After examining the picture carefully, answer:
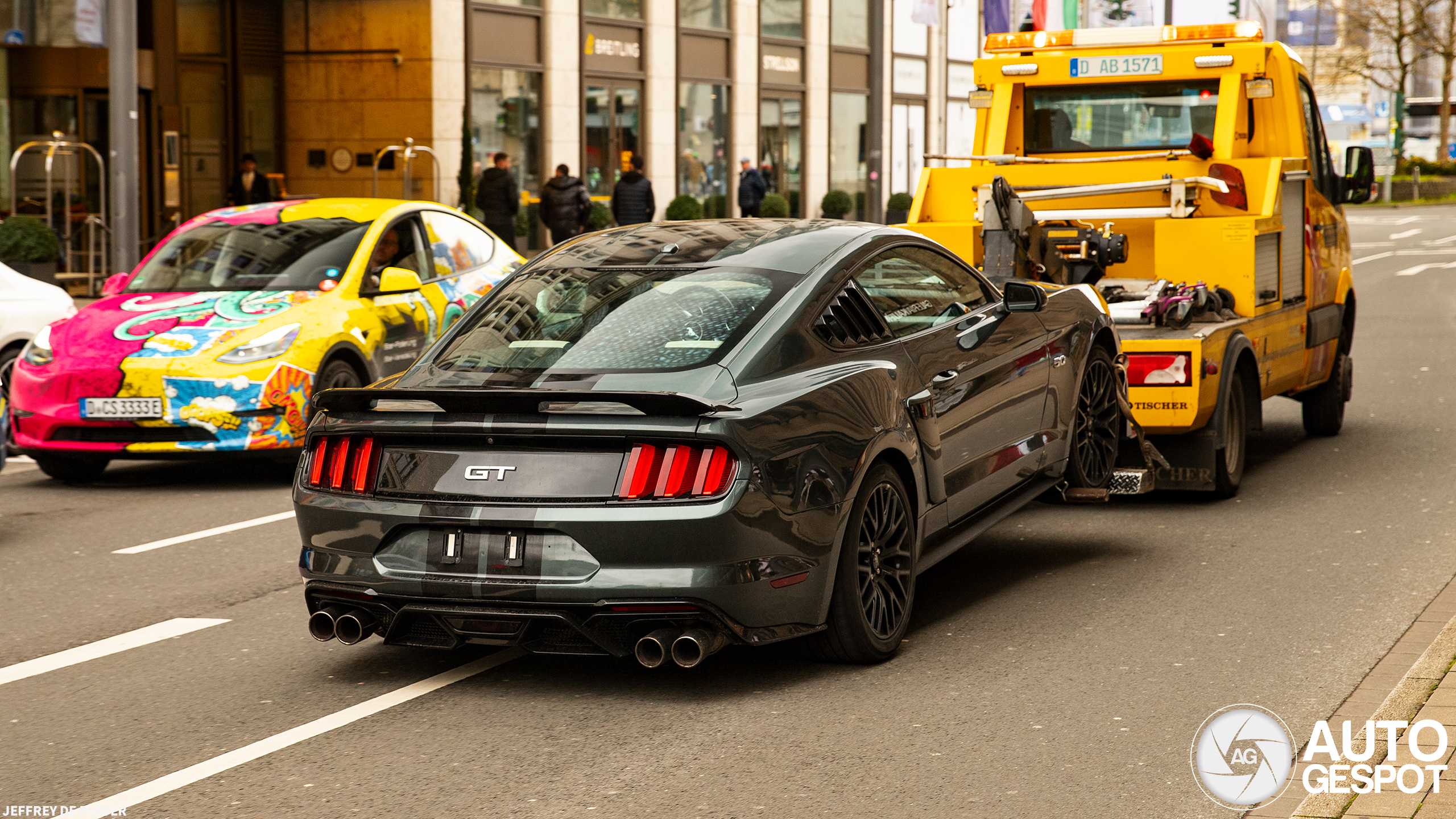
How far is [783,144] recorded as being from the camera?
37062 millimetres

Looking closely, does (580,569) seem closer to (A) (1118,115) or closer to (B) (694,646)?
(B) (694,646)

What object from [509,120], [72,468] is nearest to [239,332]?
[72,468]

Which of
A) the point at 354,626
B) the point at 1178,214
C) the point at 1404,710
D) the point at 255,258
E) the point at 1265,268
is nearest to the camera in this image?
the point at 1404,710

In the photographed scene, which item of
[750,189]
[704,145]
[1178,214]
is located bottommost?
[1178,214]

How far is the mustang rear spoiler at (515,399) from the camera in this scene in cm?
517

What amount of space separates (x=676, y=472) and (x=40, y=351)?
6345 mm

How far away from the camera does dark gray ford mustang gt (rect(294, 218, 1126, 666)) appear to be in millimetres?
5195

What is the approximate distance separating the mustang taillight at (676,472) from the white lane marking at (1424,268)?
93.4ft

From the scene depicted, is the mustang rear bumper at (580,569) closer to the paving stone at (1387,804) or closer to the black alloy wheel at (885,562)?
the black alloy wheel at (885,562)

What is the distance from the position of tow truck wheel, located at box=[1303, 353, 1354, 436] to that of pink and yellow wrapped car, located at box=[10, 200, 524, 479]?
5739 millimetres

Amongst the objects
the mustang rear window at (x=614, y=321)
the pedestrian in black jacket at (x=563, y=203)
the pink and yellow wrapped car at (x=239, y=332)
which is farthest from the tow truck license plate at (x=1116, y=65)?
the pedestrian in black jacket at (x=563, y=203)

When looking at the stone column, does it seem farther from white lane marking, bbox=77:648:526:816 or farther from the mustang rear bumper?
the mustang rear bumper

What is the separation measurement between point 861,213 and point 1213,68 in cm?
3049

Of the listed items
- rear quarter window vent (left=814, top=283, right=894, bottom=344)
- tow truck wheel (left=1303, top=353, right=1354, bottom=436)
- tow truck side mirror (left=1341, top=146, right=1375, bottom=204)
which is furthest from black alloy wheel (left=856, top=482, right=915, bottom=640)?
tow truck side mirror (left=1341, top=146, right=1375, bottom=204)
